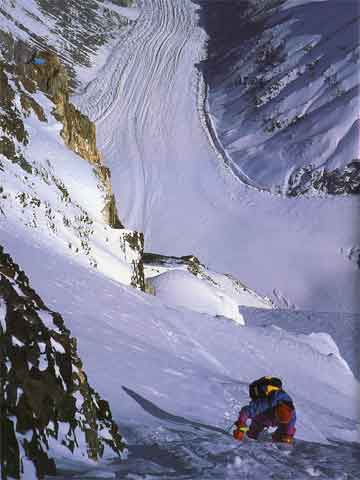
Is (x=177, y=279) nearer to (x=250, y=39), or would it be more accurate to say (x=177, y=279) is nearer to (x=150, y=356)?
(x=150, y=356)

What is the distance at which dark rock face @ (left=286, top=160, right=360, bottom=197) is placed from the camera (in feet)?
114

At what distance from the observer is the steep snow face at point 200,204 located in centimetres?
3036

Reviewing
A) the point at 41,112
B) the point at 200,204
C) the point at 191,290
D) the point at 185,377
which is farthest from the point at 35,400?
the point at 200,204

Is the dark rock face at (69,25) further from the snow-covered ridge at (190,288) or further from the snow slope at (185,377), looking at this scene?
the snow slope at (185,377)

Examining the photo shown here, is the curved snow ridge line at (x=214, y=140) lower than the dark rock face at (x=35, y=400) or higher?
higher

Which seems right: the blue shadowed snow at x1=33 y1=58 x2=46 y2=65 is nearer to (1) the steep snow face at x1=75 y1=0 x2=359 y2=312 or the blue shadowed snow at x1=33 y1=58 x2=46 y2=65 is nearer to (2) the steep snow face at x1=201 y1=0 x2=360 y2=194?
(1) the steep snow face at x1=75 y1=0 x2=359 y2=312

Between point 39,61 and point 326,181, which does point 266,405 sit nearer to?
point 39,61

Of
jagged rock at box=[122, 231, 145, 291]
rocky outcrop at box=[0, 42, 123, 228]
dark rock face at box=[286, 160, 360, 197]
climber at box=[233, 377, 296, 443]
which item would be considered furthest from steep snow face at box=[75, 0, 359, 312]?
climber at box=[233, 377, 296, 443]

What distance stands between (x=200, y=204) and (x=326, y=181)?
7.15 metres

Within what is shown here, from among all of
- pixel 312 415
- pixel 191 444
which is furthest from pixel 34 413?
pixel 312 415

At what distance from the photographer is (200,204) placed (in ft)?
117

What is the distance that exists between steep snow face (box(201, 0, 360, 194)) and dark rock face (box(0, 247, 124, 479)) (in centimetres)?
3240

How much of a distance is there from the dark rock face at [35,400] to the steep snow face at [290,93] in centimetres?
3240

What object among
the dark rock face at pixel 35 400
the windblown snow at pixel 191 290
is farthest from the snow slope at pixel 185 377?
the dark rock face at pixel 35 400
